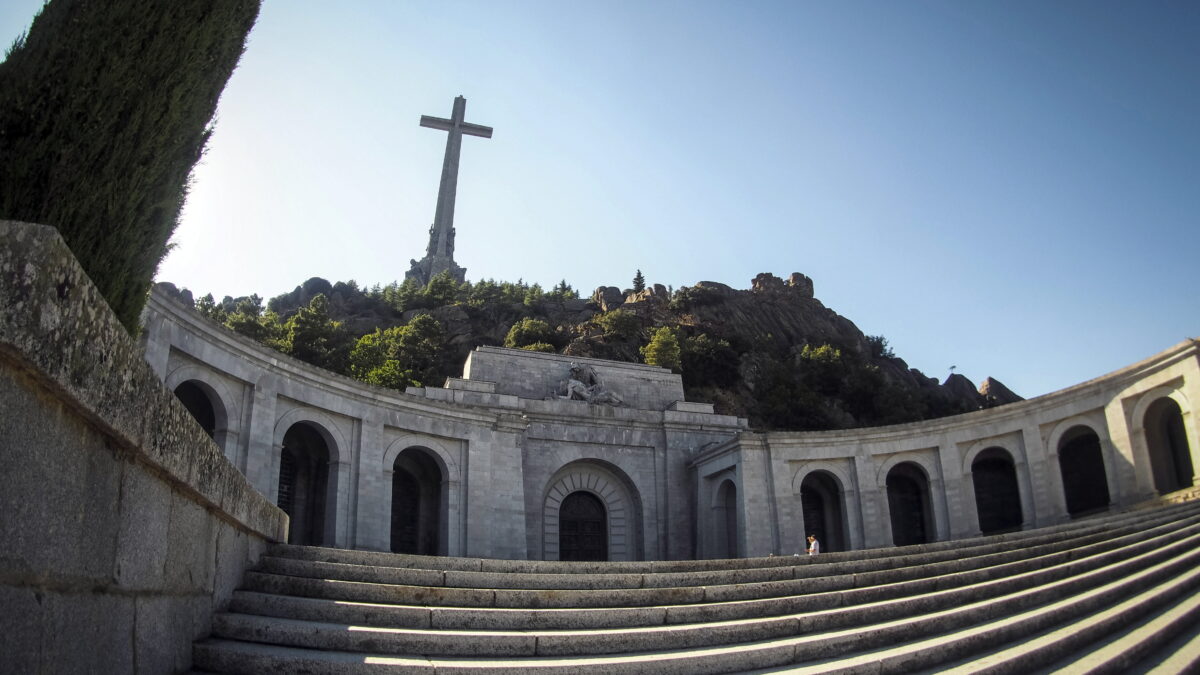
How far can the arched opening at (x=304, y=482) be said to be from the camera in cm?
2203

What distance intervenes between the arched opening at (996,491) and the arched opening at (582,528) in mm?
12754

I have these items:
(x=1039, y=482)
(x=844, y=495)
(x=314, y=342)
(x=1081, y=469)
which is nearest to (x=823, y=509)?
(x=844, y=495)

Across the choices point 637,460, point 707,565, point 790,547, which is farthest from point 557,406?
point 707,565

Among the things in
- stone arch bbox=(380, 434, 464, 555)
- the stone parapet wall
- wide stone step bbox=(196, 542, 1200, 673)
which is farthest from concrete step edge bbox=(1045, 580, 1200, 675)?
stone arch bbox=(380, 434, 464, 555)

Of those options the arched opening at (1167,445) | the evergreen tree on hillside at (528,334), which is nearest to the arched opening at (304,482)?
the arched opening at (1167,445)

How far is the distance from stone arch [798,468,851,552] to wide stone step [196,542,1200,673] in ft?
64.1

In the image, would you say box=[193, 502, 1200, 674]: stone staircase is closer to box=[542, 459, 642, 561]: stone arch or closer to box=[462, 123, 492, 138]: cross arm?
box=[542, 459, 642, 561]: stone arch

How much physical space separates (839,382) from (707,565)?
50280 millimetres

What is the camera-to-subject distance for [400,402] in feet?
75.2

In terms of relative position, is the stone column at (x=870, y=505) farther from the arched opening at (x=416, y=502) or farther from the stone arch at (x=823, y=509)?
the arched opening at (x=416, y=502)

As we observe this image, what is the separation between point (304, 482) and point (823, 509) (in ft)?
60.7

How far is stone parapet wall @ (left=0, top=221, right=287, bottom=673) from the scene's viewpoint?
314 cm

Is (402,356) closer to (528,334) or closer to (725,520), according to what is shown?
(528,334)

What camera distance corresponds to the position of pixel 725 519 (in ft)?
92.8
